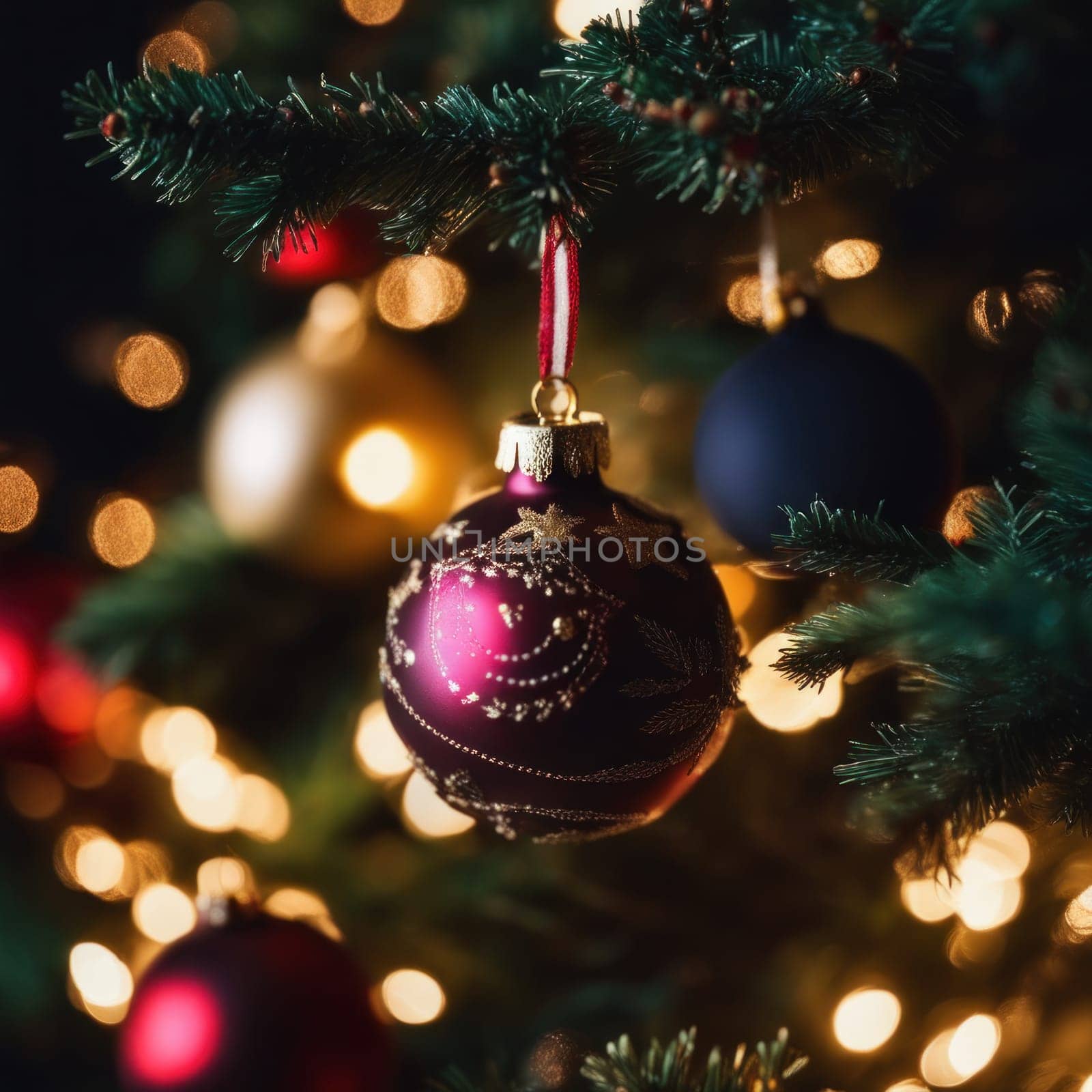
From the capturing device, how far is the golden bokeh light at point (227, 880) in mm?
766

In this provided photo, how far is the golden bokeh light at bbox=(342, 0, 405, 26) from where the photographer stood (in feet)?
3.42

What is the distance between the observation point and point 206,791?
112 centimetres

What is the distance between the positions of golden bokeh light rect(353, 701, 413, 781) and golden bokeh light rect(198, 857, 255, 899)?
285 mm

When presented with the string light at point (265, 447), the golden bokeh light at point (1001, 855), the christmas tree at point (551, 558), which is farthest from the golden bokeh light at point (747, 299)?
the golden bokeh light at point (1001, 855)

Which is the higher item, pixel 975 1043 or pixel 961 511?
pixel 961 511

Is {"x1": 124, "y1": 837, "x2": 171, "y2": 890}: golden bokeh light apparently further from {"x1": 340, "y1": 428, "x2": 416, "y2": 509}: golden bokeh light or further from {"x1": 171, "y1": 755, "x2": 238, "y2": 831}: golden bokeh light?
{"x1": 340, "y1": 428, "x2": 416, "y2": 509}: golden bokeh light

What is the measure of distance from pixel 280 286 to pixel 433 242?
2.10 ft

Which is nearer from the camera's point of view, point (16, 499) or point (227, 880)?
point (227, 880)

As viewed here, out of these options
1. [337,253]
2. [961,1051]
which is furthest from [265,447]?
[961,1051]

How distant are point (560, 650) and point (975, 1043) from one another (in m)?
0.76

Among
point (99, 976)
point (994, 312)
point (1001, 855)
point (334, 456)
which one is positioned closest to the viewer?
point (994, 312)

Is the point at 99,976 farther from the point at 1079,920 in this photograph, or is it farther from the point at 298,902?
the point at 1079,920

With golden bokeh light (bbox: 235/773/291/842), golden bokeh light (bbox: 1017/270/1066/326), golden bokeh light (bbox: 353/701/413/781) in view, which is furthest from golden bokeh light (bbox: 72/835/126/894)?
golden bokeh light (bbox: 1017/270/1066/326)

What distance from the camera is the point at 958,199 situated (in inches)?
31.6
